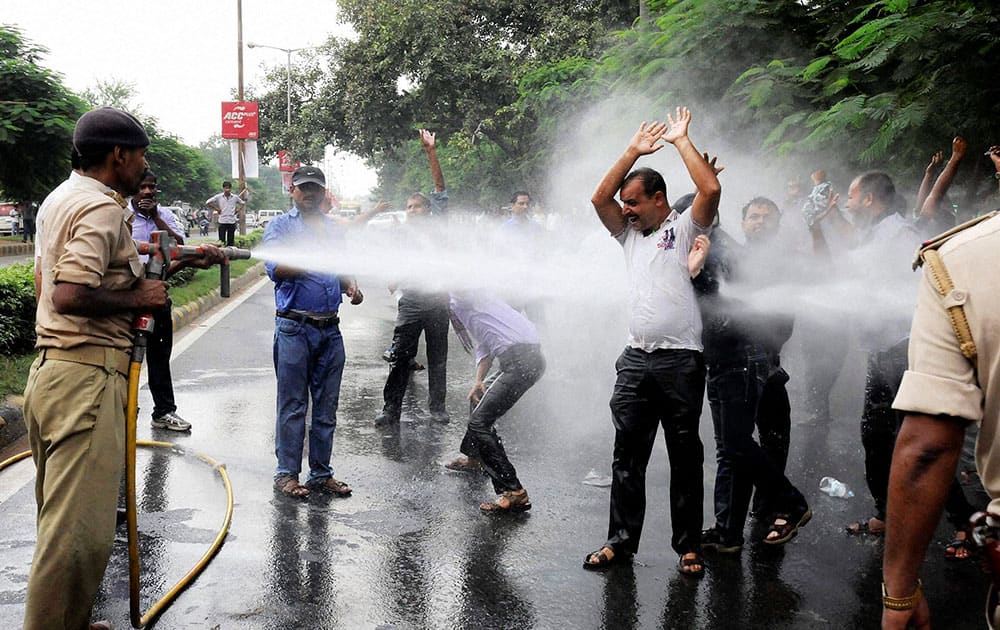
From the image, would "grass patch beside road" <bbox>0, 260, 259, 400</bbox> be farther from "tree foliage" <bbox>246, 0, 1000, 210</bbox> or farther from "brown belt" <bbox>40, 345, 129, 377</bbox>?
"tree foliage" <bbox>246, 0, 1000, 210</bbox>

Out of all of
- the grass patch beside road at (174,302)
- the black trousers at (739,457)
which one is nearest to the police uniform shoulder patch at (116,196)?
the black trousers at (739,457)

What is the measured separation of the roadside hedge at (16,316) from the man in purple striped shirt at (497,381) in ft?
14.3

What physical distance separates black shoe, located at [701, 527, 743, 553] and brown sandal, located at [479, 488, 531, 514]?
104cm

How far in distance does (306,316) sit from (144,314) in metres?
2.04

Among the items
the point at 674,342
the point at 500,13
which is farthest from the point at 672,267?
the point at 500,13

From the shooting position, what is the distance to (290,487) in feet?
16.9

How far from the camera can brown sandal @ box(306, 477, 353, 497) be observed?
521cm

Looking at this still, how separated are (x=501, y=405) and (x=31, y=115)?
32.2 ft

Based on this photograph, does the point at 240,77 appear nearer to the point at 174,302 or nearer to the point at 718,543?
the point at 174,302

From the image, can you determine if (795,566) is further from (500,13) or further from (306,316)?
(500,13)

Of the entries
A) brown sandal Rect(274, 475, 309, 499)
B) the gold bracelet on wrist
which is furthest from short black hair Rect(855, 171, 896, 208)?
the gold bracelet on wrist

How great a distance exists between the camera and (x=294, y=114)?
3095 centimetres

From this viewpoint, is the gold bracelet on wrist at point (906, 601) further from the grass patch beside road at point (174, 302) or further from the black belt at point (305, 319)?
the grass patch beside road at point (174, 302)

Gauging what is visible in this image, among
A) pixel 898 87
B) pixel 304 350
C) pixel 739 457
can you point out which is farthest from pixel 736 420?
pixel 898 87
